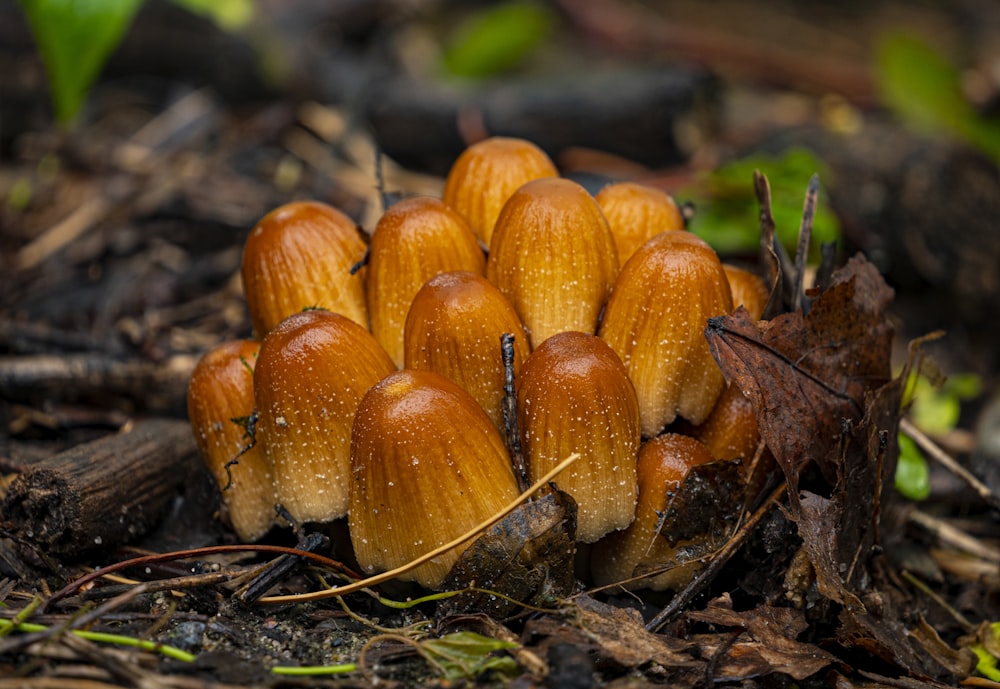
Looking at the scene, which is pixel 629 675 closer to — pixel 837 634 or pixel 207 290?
pixel 837 634

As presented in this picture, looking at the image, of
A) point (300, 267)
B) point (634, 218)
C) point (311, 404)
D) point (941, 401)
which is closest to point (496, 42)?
point (941, 401)

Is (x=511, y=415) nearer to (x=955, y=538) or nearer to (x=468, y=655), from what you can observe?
(x=468, y=655)

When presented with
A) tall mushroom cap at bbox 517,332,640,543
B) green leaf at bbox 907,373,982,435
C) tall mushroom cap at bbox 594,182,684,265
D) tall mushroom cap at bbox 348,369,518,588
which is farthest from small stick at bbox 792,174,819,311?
green leaf at bbox 907,373,982,435

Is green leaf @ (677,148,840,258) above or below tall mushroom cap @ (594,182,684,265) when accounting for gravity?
below

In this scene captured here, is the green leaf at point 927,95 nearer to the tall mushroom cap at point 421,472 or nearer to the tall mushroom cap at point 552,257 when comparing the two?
the tall mushroom cap at point 552,257

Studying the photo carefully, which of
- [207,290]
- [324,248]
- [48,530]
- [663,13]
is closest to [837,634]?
[324,248]

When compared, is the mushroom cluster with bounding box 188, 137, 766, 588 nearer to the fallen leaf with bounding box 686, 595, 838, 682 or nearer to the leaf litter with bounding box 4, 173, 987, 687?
the leaf litter with bounding box 4, 173, 987, 687

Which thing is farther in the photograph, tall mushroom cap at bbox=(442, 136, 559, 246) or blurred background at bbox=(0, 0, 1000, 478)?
blurred background at bbox=(0, 0, 1000, 478)

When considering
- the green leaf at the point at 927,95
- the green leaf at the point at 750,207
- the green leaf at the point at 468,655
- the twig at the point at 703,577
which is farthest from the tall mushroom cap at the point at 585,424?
the green leaf at the point at 927,95
